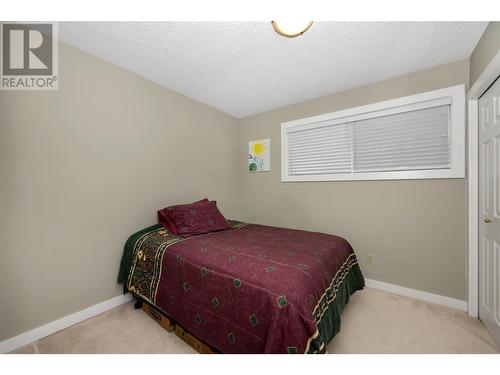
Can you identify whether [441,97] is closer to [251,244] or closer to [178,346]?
[251,244]

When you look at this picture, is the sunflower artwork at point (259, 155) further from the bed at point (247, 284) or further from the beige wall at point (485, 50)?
the beige wall at point (485, 50)

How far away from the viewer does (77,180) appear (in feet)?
5.81

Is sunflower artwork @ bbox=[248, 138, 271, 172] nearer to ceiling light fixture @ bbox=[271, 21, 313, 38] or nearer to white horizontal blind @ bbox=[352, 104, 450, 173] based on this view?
white horizontal blind @ bbox=[352, 104, 450, 173]

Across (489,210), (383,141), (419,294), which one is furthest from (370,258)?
(383,141)

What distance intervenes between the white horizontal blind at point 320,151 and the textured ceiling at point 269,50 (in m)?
0.55

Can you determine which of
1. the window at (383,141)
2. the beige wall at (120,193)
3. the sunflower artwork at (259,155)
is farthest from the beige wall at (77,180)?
the window at (383,141)

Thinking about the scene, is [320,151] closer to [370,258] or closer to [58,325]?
[370,258]

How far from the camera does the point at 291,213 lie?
296cm

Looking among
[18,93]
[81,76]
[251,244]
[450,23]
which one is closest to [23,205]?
[18,93]

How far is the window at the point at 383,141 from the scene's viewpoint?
198 centimetres

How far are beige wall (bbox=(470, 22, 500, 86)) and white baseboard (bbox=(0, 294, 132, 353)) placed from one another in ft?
12.0

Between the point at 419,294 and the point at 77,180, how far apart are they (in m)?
3.50

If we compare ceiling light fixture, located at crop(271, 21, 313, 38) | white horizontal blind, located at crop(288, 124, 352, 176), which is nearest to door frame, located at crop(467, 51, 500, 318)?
white horizontal blind, located at crop(288, 124, 352, 176)

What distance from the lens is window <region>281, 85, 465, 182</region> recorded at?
1.98 metres
